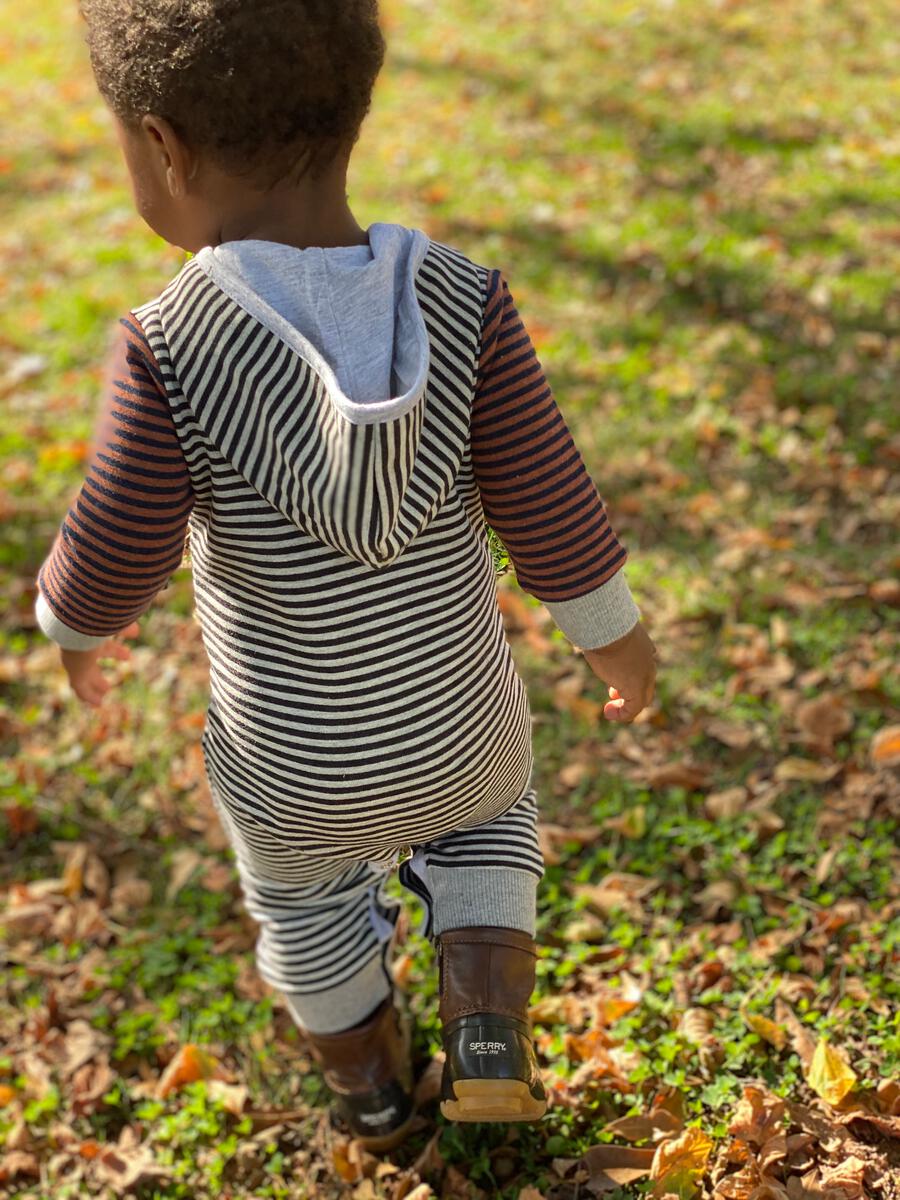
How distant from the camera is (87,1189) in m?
2.29

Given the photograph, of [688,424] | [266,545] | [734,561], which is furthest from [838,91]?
[266,545]

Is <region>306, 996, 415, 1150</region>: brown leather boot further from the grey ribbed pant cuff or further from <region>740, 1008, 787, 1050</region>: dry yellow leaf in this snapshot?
<region>740, 1008, 787, 1050</region>: dry yellow leaf

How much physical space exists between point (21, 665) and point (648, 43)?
570cm

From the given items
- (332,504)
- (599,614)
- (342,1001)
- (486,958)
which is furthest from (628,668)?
(342,1001)

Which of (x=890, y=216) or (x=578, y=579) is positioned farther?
(x=890, y=216)

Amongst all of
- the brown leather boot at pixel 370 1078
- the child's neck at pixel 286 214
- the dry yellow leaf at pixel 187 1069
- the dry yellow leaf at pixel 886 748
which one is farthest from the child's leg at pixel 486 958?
the dry yellow leaf at pixel 886 748

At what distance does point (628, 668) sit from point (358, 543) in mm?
541

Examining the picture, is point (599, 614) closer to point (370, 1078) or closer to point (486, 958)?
point (486, 958)

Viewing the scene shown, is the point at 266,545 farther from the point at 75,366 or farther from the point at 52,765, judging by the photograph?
the point at 75,366

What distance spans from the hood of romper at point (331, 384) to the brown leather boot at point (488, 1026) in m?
0.67

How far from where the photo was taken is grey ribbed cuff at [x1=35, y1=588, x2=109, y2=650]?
1.85 meters

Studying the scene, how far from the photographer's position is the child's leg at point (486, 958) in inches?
68.7

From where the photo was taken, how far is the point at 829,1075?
2098mm

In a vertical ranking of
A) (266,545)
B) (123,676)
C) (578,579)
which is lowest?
(123,676)
